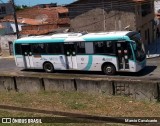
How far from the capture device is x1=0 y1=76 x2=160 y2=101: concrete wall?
15648 mm

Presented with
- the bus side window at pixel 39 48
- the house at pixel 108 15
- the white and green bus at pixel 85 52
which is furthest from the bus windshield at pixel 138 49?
the house at pixel 108 15

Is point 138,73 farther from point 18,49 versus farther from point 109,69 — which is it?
point 18,49

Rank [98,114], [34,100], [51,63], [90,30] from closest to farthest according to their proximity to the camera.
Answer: [98,114] → [34,100] → [51,63] → [90,30]

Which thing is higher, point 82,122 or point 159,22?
point 82,122

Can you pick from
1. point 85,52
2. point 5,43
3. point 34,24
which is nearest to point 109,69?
point 85,52

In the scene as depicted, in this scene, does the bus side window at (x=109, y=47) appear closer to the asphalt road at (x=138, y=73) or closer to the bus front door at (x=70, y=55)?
the asphalt road at (x=138, y=73)

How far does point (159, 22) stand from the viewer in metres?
54.0

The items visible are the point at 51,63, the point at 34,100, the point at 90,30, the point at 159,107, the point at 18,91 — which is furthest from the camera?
the point at 90,30

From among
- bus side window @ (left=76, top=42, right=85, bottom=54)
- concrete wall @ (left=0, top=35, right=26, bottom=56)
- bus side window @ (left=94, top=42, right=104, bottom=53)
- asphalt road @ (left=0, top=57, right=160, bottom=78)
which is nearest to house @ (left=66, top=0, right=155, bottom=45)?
asphalt road @ (left=0, top=57, right=160, bottom=78)

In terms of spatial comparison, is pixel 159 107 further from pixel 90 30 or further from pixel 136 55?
pixel 90 30

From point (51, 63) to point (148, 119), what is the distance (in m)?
16.9

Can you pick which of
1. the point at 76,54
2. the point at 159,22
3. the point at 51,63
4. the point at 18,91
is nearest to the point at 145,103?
the point at 18,91

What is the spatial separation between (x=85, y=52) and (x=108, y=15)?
13.2 metres

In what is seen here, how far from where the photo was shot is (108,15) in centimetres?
3778
